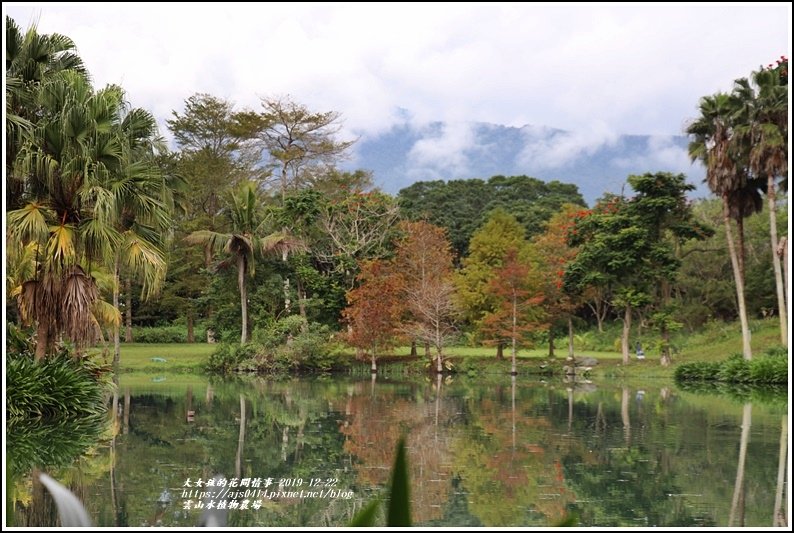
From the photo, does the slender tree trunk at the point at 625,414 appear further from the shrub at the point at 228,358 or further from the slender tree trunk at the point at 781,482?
the shrub at the point at 228,358

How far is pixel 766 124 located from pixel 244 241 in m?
12.9

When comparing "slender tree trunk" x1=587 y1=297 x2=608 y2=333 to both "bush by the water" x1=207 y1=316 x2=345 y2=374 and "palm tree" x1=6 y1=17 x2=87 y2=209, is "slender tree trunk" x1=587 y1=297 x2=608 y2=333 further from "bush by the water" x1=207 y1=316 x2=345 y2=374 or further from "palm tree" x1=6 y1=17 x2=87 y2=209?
"palm tree" x1=6 y1=17 x2=87 y2=209

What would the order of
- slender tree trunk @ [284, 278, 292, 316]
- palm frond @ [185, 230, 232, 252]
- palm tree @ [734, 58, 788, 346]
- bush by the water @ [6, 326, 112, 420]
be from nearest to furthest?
1. bush by the water @ [6, 326, 112, 420]
2. palm tree @ [734, 58, 788, 346]
3. palm frond @ [185, 230, 232, 252]
4. slender tree trunk @ [284, 278, 292, 316]

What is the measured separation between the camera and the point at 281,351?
21.2 meters

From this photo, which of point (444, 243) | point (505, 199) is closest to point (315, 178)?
point (444, 243)

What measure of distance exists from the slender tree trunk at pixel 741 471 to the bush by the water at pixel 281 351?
453 inches

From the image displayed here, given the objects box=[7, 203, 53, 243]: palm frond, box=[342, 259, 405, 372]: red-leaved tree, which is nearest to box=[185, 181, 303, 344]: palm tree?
box=[342, 259, 405, 372]: red-leaved tree

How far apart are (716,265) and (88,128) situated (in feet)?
68.4

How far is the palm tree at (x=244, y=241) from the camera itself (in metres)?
22.1

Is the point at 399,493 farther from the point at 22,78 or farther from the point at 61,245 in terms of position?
the point at 22,78

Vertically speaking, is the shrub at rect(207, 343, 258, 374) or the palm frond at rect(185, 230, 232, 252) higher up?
the palm frond at rect(185, 230, 232, 252)

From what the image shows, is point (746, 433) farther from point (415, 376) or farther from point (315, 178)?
point (315, 178)

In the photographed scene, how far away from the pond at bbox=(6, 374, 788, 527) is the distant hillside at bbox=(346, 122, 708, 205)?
14045 cm

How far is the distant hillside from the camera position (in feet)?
517
